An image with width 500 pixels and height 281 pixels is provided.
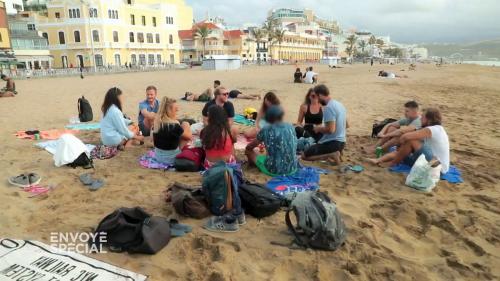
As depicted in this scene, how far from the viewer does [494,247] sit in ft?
9.71

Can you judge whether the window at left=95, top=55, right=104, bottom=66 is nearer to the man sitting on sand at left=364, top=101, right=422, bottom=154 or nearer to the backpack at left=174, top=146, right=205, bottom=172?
the backpack at left=174, top=146, right=205, bottom=172

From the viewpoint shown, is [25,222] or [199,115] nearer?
[25,222]

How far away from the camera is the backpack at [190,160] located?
458cm

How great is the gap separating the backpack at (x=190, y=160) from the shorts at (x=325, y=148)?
1.67m

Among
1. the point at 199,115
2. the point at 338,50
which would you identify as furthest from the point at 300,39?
the point at 199,115

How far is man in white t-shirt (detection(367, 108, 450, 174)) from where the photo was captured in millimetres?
4273

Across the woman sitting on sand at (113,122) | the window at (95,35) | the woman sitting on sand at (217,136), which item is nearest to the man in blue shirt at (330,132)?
the woman sitting on sand at (217,136)

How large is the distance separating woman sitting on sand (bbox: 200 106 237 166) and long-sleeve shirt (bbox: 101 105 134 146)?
218 centimetres

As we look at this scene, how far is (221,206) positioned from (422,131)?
9.04 feet

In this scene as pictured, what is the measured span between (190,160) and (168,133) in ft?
1.55

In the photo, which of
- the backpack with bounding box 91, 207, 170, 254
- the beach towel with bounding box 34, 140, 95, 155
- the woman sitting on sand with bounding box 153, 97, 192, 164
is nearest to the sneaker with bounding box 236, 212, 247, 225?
the backpack with bounding box 91, 207, 170, 254

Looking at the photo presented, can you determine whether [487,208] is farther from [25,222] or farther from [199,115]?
[199,115]

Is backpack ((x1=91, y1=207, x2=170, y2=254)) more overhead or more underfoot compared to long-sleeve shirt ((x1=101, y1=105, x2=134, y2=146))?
more underfoot

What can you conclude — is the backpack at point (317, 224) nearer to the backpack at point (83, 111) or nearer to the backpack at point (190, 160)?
the backpack at point (190, 160)
